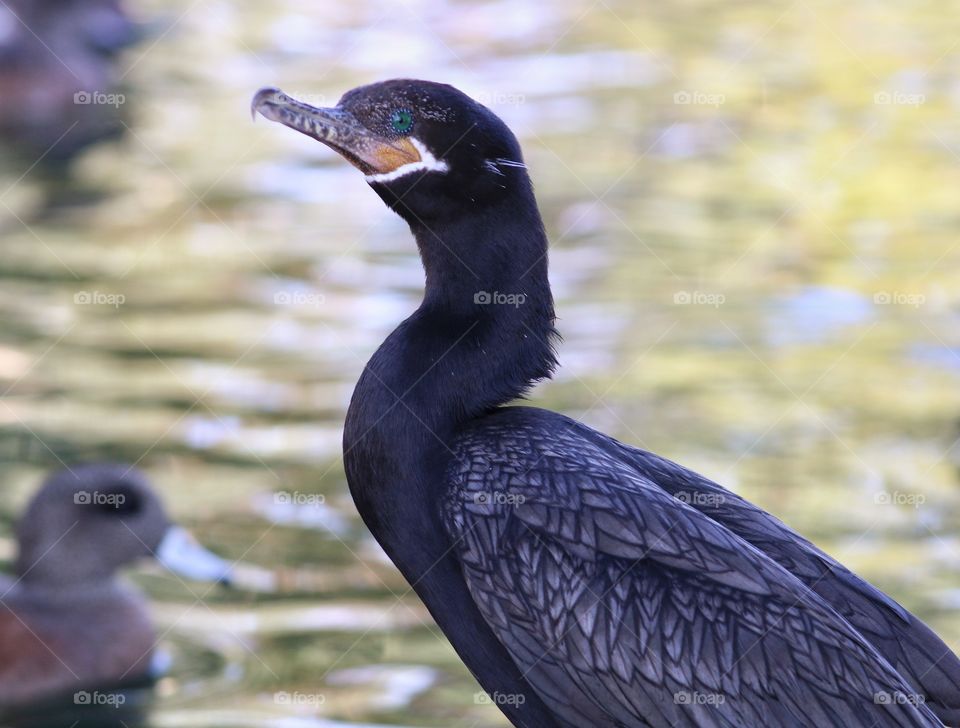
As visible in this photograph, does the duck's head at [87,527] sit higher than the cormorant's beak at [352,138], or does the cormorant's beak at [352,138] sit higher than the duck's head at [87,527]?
the duck's head at [87,527]

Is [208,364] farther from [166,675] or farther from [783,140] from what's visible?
[783,140]

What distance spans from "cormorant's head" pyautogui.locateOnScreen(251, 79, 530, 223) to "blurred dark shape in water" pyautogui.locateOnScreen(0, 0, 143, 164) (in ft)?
39.3

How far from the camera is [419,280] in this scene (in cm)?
1312

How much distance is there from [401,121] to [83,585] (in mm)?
4178

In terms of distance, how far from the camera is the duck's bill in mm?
8945

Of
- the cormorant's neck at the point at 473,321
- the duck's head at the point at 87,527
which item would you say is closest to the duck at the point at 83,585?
the duck's head at the point at 87,527

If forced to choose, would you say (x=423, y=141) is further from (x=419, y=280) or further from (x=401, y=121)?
(x=419, y=280)

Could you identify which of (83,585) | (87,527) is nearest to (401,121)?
(87,527)

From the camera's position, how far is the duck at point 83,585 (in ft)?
27.1

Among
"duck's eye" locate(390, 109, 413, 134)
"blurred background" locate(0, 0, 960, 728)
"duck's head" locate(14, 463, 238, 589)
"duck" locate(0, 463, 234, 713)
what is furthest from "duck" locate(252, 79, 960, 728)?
"duck's head" locate(14, 463, 238, 589)

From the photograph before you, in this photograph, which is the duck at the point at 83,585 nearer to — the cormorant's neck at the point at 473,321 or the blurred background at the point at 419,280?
the blurred background at the point at 419,280

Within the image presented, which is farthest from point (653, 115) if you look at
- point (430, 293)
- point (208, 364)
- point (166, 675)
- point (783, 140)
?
point (430, 293)

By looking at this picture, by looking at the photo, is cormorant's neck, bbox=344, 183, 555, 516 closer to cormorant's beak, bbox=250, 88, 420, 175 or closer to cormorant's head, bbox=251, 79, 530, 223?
cormorant's head, bbox=251, 79, 530, 223

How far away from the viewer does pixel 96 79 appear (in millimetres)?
18594
